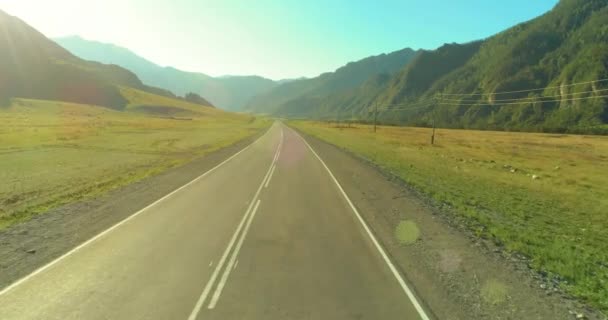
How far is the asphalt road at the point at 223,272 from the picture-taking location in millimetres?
6355

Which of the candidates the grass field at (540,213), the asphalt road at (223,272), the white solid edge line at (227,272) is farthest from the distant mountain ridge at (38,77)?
the grass field at (540,213)

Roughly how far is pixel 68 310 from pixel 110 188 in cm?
1254

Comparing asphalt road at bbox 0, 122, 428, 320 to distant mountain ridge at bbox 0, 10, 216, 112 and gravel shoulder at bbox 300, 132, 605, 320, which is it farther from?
distant mountain ridge at bbox 0, 10, 216, 112

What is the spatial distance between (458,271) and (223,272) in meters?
5.87

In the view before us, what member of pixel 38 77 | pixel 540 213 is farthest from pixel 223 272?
pixel 38 77

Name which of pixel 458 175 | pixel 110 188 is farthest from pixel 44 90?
pixel 458 175

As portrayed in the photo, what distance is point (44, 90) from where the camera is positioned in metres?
138

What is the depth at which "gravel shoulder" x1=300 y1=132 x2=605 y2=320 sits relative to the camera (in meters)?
6.72

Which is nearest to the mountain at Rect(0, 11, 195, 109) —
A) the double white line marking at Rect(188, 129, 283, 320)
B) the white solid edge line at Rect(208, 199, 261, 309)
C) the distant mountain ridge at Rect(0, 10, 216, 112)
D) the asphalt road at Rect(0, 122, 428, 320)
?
the distant mountain ridge at Rect(0, 10, 216, 112)

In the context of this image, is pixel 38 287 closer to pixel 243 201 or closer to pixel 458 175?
pixel 243 201

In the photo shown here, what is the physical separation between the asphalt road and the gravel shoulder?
1.98ft

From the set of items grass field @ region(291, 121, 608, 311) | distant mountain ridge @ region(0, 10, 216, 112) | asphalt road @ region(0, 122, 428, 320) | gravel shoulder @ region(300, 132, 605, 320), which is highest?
distant mountain ridge @ region(0, 10, 216, 112)

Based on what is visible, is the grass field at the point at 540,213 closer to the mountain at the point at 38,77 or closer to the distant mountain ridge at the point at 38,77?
the mountain at the point at 38,77

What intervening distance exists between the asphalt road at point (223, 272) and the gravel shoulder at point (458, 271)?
0.60 metres
